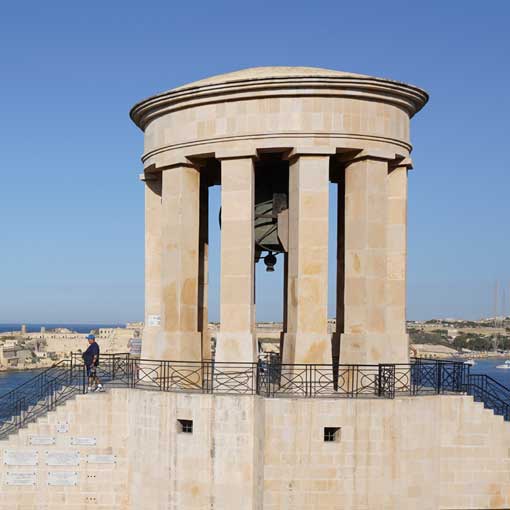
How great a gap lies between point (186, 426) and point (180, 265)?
4174 millimetres

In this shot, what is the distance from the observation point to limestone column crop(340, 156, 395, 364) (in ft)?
59.3

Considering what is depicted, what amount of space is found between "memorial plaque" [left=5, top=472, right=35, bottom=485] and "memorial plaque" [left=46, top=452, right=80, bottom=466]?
57cm

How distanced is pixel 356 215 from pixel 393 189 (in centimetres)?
207

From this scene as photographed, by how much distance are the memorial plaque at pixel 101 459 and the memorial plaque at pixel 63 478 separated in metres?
0.50

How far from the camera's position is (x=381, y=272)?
1825cm

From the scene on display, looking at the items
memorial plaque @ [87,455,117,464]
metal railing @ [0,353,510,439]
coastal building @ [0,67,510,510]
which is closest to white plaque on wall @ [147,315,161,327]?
metal railing @ [0,353,510,439]

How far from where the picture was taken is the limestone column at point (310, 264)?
57.5ft

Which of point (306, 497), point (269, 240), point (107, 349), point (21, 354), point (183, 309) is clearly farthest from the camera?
point (21, 354)

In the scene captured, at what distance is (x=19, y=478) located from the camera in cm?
1784

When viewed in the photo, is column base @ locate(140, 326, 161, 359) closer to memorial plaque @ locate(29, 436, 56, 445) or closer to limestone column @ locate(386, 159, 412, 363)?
memorial plaque @ locate(29, 436, 56, 445)

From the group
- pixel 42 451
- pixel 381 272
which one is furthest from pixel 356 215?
pixel 42 451

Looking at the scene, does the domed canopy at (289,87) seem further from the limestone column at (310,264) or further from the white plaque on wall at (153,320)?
the white plaque on wall at (153,320)

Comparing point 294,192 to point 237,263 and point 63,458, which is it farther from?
point 63,458

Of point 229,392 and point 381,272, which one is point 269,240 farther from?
point 229,392
